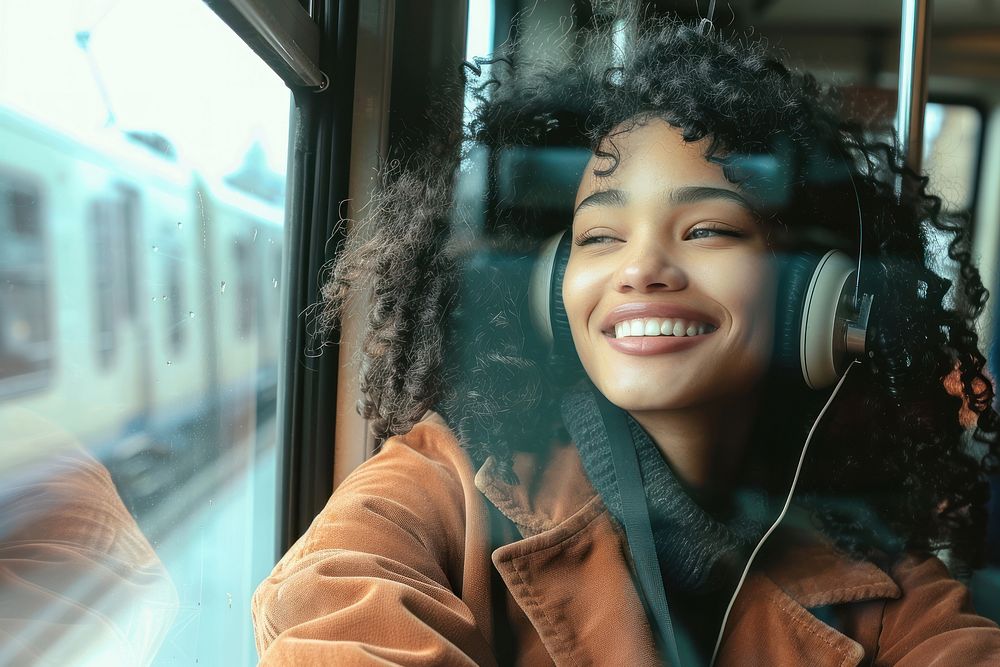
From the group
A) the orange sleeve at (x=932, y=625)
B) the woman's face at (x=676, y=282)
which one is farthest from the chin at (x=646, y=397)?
the orange sleeve at (x=932, y=625)

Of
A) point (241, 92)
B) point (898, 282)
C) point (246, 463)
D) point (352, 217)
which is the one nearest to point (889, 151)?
point (898, 282)

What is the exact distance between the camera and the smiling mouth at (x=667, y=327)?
86 centimetres

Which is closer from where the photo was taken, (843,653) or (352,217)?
(843,653)

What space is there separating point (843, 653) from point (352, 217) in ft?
2.62

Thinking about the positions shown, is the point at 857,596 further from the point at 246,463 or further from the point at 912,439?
the point at 246,463

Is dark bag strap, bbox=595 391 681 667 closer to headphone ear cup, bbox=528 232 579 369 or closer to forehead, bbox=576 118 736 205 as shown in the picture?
headphone ear cup, bbox=528 232 579 369

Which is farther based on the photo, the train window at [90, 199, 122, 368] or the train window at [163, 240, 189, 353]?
the train window at [163, 240, 189, 353]

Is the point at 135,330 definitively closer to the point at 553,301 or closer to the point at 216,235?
the point at 216,235

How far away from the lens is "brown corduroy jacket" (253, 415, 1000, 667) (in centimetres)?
84

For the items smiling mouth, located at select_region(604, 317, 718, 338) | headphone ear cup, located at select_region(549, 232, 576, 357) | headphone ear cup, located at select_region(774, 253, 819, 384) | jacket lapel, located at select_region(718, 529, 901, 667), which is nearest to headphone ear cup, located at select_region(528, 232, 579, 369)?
headphone ear cup, located at select_region(549, 232, 576, 357)

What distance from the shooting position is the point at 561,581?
0.90 meters

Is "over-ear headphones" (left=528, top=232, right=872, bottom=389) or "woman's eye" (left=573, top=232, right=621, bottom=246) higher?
"woman's eye" (left=573, top=232, right=621, bottom=246)

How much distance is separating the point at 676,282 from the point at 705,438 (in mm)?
201

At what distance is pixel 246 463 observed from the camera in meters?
1.05
